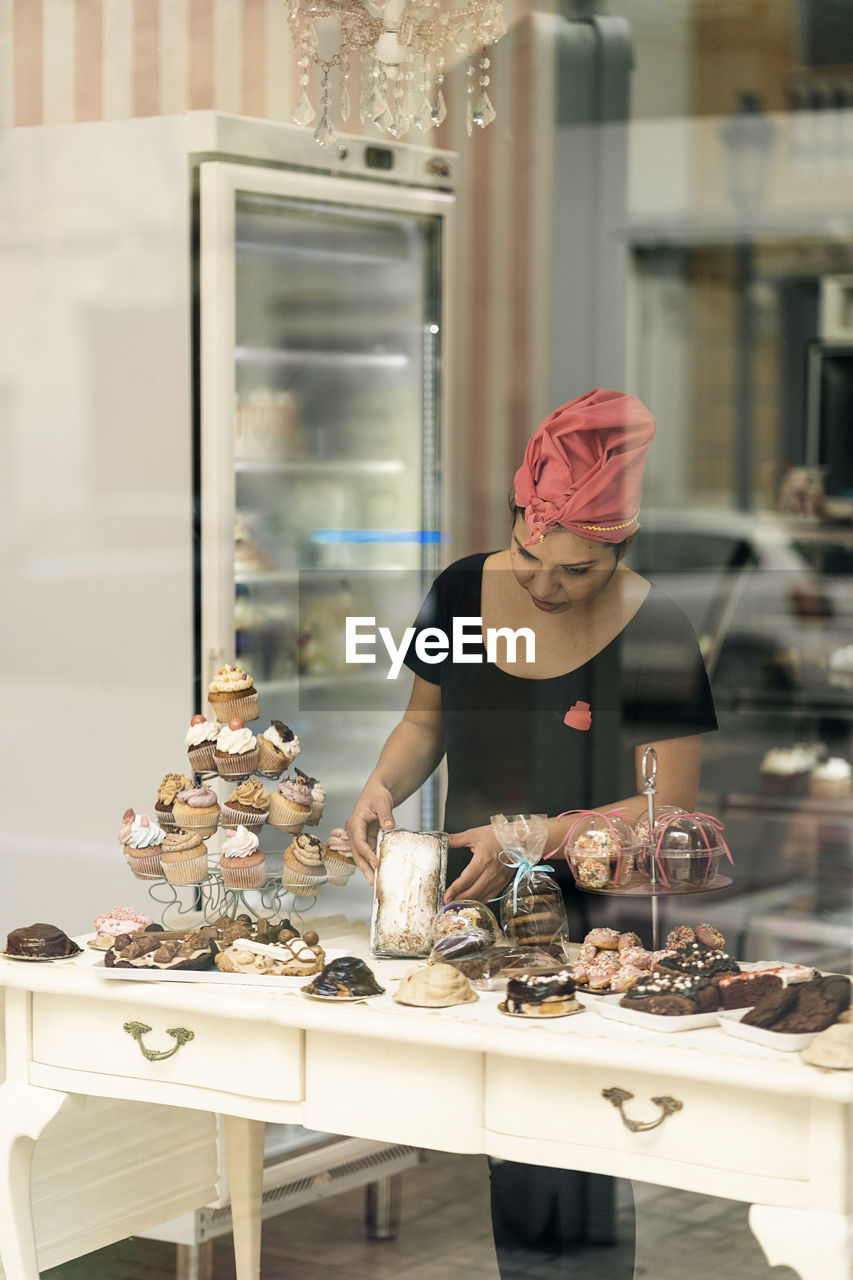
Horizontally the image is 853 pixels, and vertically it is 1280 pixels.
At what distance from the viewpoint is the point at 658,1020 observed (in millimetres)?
1707

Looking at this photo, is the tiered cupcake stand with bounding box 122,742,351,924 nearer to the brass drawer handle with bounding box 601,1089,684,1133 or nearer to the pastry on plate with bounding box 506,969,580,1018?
the pastry on plate with bounding box 506,969,580,1018

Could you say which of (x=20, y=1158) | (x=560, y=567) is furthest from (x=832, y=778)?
(x=20, y=1158)

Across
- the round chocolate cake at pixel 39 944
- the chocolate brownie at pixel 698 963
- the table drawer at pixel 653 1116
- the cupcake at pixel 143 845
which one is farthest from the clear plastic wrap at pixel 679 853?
the round chocolate cake at pixel 39 944

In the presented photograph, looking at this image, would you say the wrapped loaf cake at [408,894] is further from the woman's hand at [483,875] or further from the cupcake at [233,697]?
the cupcake at [233,697]

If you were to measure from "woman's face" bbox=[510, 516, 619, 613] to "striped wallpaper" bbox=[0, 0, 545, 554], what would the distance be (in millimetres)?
198

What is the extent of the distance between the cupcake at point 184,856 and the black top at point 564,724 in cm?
48

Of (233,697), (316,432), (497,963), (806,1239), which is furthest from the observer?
(316,432)

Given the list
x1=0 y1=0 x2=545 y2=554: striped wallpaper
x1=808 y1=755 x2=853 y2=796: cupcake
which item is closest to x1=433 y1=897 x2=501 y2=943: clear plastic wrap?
x1=0 y1=0 x2=545 y2=554: striped wallpaper

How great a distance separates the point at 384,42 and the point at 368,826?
1.51 metres

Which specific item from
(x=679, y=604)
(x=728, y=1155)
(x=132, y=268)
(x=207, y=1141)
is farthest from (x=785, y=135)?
(x=207, y=1141)

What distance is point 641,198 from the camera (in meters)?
3.30

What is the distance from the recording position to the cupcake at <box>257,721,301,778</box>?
2219mm

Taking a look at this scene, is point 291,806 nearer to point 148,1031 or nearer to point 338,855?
point 338,855

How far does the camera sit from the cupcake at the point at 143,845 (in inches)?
85.8
